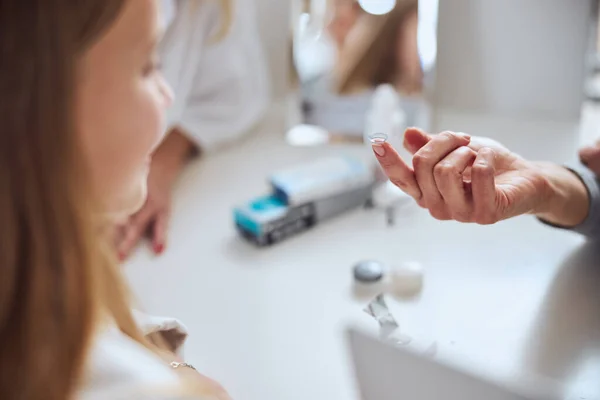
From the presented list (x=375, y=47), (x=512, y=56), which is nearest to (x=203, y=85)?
(x=375, y=47)

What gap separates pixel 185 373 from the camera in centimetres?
45

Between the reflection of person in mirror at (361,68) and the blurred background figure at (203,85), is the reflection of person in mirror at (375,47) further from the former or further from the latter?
the blurred background figure at (203,85)

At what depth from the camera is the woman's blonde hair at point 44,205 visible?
29cm

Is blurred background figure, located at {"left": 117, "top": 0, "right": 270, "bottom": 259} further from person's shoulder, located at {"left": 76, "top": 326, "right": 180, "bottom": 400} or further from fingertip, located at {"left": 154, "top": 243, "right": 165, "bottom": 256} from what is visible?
person's shoulder, located at {"left": 76, "top": 326, "right": 180, "bottom": 400}

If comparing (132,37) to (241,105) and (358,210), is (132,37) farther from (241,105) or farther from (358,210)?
(241,105)

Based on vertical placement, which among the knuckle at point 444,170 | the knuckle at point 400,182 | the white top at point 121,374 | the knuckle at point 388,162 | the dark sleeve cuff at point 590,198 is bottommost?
the dark sleeve cuff at point 590,198

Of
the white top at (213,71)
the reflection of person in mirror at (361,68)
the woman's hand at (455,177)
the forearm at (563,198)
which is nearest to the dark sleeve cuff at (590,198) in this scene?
the forearm at (563,198)

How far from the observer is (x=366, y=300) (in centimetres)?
60

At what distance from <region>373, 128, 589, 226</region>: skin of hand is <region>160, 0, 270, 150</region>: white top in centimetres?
43

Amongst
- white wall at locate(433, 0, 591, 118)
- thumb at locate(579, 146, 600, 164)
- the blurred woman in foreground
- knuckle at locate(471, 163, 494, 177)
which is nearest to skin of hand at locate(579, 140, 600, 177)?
thumb at locate(579, 146, 600, 164)

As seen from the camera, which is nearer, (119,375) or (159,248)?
(119,375)

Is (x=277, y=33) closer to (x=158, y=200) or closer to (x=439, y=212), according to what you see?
(x=158, y=200)

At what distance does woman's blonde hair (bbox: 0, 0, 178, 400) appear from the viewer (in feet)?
0.96

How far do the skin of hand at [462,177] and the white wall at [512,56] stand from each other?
0.71ft
